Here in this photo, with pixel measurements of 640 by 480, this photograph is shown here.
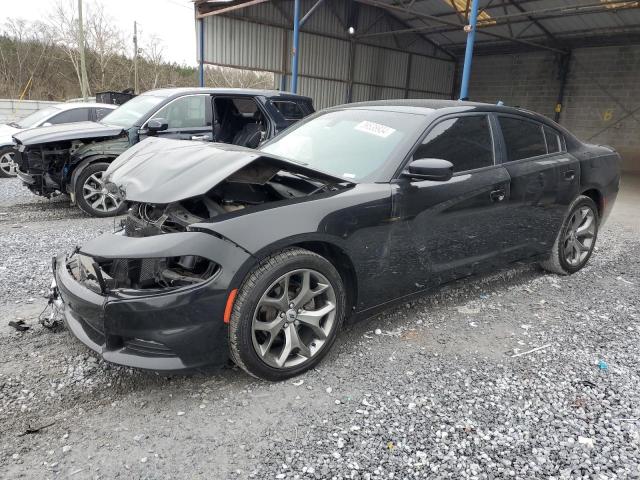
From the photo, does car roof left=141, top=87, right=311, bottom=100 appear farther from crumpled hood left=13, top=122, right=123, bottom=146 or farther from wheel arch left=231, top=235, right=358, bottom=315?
wheel arch left=231, top=235, right=358, bottom=315

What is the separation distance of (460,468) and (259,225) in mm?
1438

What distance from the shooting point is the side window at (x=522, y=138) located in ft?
12.3

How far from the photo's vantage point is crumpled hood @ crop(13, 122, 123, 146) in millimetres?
5941

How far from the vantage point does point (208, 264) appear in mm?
2375

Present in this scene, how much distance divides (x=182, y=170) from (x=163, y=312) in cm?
84

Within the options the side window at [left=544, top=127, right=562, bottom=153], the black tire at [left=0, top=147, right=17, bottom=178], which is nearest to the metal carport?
the black tire at [left=0, top=147, right=17, bottom=178]

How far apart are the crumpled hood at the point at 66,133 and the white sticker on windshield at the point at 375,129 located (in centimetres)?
429

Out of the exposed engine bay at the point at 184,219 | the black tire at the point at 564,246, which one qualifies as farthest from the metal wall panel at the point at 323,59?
the exposed engine bay at the point at 184,219

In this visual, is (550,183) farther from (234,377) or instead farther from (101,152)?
(101,152)

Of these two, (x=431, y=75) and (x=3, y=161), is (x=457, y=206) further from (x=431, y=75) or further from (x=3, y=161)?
(x=431, y=75)

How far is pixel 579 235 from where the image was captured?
4570 millimetres

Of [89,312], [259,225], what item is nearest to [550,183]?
[259,225]

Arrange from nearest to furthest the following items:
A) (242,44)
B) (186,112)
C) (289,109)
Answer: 1. (186,112)
2. (289,109)
3. (242,44)

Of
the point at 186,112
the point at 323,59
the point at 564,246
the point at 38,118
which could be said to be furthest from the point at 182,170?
the point at 323,59
